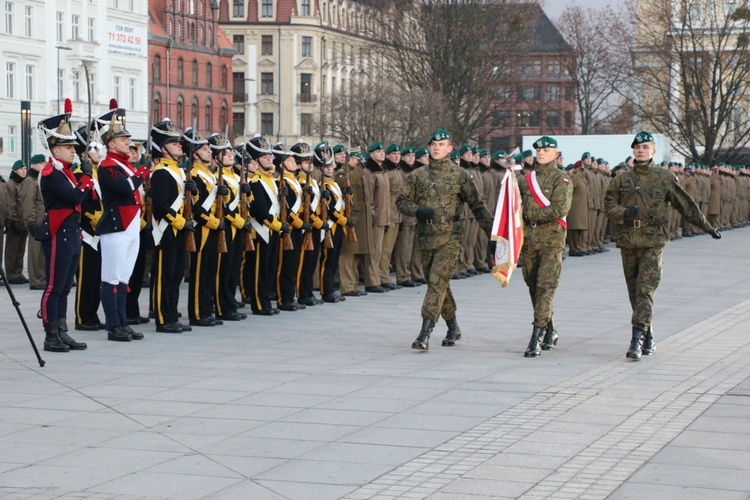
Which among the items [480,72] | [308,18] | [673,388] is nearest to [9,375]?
[673,388]

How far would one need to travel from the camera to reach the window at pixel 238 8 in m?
108

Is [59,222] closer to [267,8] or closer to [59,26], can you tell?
[59,26]

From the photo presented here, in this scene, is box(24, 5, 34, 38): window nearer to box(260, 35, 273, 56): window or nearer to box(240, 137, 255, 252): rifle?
box(260, 35, 273, 56): window

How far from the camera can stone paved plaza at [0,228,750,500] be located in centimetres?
741

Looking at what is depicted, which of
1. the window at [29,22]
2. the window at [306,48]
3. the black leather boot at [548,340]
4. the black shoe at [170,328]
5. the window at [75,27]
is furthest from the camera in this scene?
the window at [306,48]

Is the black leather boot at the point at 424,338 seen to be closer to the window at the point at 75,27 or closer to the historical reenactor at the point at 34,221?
the historical reenactor at the point at 34,221

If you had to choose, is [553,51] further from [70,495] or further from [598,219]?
[70,495]

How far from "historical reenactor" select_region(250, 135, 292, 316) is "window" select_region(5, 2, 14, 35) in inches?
2187

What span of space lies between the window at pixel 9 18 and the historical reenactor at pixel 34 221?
165 ft

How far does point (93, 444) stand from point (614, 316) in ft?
28.9

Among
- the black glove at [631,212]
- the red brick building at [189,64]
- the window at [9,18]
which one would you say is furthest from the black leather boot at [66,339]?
the red brick building at [189,64]

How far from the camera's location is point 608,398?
10031 mm

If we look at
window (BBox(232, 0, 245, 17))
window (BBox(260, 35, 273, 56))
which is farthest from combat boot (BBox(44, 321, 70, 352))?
window (BBox(232, 0, 245, 17))

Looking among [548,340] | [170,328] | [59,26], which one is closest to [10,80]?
[59,26]
